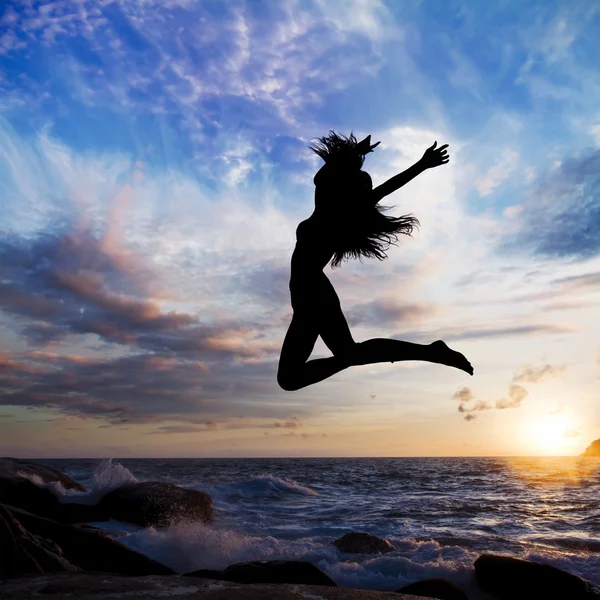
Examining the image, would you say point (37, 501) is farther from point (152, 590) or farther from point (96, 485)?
point (152, 590)

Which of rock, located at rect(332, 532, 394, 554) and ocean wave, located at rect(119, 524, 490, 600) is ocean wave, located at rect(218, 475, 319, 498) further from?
rock, located at rect(332, 532, 394, 554)

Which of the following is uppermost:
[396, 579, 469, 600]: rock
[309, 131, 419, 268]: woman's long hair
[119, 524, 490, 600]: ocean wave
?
[309, 131, 419, 268]: woman's long hair

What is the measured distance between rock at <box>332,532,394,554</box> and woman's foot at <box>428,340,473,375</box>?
701 cm

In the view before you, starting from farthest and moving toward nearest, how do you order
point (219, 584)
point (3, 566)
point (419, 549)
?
point (419, 549)
point (3, 566)
point (219, 584)

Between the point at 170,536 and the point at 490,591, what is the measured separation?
6.68 m

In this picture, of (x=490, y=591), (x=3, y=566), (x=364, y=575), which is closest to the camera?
(x=3, y=566)

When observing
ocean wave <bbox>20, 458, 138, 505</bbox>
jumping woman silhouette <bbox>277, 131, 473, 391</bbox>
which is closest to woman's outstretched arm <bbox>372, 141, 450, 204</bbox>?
jumping woman silhouette <bbox>277, 131, 473, 391</bbox>

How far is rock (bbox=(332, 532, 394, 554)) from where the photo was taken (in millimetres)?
10148

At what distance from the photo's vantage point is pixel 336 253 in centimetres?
539

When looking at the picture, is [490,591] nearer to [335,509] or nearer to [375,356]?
[375,356]

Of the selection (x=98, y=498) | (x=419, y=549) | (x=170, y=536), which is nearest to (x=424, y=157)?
(x=419, y=549)

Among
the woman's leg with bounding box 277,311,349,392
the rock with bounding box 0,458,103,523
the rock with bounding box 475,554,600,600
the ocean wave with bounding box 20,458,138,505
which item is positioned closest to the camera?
the woman's leg with bounding box 277,311,349,392

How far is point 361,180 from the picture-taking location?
4945mm

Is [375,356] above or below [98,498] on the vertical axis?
above
